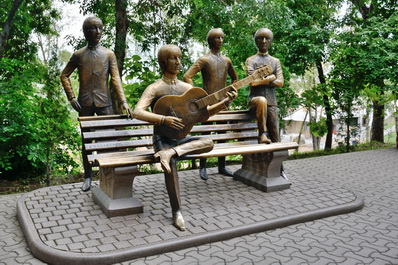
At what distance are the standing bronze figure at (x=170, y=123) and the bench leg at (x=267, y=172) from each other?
152 centimetres

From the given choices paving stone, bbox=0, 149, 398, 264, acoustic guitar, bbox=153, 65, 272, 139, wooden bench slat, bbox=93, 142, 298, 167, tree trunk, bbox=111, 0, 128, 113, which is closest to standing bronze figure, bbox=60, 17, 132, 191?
wooden bench slat, bbox=93, 142, 298, 167

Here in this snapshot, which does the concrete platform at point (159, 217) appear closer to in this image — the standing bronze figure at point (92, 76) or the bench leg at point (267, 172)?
the bench leg at point (267, 172)

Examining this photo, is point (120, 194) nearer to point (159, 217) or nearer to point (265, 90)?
point (159, 217)

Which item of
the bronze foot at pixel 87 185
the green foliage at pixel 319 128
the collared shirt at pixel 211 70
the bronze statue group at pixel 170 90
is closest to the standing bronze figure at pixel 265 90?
the bronze statue group at pixel 170 90

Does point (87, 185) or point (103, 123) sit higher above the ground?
point (103, 123)

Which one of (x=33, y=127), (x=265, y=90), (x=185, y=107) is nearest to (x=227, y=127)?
(x=265, y=90)

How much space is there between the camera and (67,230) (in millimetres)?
4508

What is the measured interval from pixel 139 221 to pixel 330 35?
8342 mm

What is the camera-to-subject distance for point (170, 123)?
4.51 m

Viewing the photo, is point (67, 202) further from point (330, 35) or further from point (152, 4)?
point (330, 35)

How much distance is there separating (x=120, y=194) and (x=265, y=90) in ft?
9.31

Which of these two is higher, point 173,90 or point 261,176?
point 173,90

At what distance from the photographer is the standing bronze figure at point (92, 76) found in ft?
19.6

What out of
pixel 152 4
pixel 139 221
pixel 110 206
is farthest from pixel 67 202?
pixel 152 4
